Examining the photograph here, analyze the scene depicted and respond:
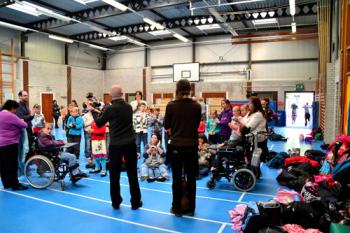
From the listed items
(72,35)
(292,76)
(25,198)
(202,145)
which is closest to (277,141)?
(202,145)

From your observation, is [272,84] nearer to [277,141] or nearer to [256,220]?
[277,141]

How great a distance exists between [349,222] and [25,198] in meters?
4.08

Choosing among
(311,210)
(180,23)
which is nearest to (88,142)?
(311,210)

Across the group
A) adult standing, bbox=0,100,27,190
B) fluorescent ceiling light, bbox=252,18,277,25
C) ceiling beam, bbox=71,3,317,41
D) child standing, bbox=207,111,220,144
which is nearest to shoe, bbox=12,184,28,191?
adult standing, bbox=0,100,27,190

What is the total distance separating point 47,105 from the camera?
55.5 ft

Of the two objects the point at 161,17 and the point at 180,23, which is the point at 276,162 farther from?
the point at 161,17

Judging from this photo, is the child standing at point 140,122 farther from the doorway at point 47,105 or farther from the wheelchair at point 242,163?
the doorway at point 47,105

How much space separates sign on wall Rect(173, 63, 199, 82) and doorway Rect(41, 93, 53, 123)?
7.59 meters

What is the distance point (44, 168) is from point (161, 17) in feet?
36.8

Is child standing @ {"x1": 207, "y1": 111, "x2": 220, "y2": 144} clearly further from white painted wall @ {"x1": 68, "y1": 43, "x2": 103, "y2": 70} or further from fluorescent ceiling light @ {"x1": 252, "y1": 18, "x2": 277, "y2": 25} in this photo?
white painted wall @ {"x1": 68, "y1": 43, "x2": 103, "y2": 70}

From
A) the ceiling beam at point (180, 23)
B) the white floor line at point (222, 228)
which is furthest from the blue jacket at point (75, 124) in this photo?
the ceiling beam at point (180, 23)

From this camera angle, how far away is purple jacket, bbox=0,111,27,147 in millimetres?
4316

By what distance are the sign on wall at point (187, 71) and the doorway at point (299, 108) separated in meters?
5.39

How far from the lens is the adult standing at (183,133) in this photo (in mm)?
3424
